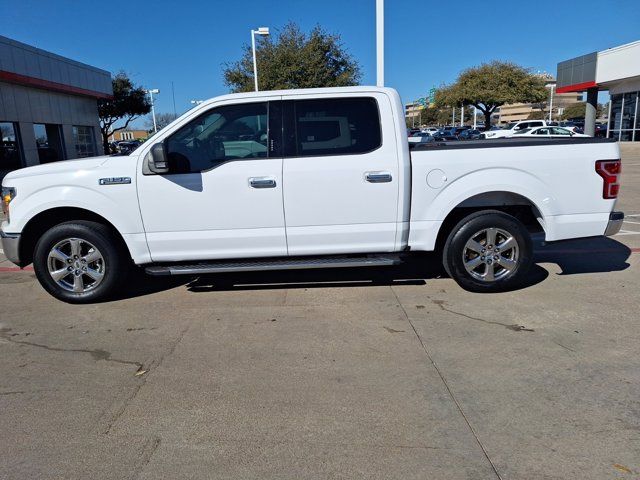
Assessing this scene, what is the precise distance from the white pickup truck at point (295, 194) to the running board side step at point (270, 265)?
2 cm

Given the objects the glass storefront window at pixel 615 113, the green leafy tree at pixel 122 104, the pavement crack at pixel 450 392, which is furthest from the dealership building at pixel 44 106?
the glass storefront window at pixel 615 113

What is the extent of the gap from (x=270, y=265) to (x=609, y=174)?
138 inches

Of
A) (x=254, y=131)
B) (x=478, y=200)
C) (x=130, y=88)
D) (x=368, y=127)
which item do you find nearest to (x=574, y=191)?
(x=478, y=200)

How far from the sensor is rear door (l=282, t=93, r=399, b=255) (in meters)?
4.83

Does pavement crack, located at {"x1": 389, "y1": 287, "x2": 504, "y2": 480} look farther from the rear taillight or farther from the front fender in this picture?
the front fender

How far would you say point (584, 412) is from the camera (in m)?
3.04

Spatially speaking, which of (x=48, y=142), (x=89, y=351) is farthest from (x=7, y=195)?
(x=48, y=142)

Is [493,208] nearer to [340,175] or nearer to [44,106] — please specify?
[340,175]

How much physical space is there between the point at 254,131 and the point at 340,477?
341 centimetres

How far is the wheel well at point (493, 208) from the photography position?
5164 mm

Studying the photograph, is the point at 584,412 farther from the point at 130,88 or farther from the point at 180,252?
the point at 130,88

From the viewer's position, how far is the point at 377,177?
483 centimetres

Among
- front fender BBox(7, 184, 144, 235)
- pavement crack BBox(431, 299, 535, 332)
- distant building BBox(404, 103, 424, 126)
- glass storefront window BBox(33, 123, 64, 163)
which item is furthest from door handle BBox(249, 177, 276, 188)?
distant building BBox(404, 103, 424, 126)

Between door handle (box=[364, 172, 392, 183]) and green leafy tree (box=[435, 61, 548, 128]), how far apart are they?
45.7 m
